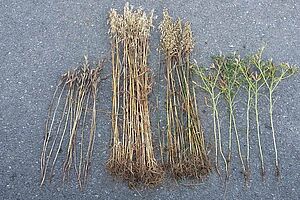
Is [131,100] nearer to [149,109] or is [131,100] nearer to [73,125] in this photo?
[149,109]

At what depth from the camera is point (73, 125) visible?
110 inches

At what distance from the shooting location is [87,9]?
3.20 m

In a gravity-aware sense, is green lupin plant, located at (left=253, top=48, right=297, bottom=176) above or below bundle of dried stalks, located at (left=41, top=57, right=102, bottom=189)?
above

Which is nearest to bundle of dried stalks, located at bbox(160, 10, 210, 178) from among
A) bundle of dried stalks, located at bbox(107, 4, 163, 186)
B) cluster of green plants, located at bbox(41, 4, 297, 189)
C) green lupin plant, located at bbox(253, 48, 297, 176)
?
cluster of green plants, located at bbox(41, 4, 297, 189)

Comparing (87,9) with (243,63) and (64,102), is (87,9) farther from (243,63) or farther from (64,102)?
(243,63)

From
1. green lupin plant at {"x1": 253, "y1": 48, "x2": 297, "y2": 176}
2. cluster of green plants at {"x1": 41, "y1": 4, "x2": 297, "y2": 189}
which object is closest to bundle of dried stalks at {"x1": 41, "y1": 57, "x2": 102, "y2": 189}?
cluster of green plants at {"x1": 41, "y1": 4, "x2": 297, "y2": 189}

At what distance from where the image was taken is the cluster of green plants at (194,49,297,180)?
279cm

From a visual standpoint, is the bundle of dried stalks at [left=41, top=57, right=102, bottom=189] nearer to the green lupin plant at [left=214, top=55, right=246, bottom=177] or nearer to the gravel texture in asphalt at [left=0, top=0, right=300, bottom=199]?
the gravel texture in asphalt at [left=0, top=0, right=300, bottom=199]

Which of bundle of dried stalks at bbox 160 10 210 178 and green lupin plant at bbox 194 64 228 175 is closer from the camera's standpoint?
bundle of dried stalks at bbox 160 10 210 178

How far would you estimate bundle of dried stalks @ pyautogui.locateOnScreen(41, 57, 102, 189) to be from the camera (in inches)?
108

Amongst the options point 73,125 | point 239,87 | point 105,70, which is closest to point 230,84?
point 239,87

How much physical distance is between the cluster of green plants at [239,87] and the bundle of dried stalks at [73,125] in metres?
0.65

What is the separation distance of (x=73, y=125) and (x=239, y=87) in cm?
101

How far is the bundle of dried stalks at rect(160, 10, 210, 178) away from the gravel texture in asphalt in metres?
0.09
